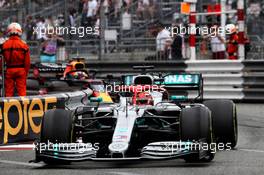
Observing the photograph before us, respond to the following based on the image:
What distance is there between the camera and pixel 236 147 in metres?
11.2

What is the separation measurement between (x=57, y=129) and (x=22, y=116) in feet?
9.61

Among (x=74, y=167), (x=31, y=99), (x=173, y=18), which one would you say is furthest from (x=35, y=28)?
(x=74, y=167)

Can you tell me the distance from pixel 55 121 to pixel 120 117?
2.54 ft

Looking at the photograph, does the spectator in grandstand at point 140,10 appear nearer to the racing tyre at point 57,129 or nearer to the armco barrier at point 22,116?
the armco barrier at point 22,116

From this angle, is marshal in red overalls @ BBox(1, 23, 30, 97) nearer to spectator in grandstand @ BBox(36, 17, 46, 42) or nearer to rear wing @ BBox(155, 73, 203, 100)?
rear wing @ BBox(155, 73, 203, 100)

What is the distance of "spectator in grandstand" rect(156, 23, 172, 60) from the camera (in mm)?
20156

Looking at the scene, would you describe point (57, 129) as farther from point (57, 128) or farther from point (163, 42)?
point (163, 42)

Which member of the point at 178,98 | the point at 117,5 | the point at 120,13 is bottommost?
the point at 178,98

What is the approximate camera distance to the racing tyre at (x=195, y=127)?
9273 mm

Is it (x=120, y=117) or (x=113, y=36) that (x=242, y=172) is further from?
(x=113, y=36)

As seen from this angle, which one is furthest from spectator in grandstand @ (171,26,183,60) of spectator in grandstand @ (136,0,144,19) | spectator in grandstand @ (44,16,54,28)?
spectator in grandstand @ (44,16,54,28)

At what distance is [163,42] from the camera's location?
795 inches
